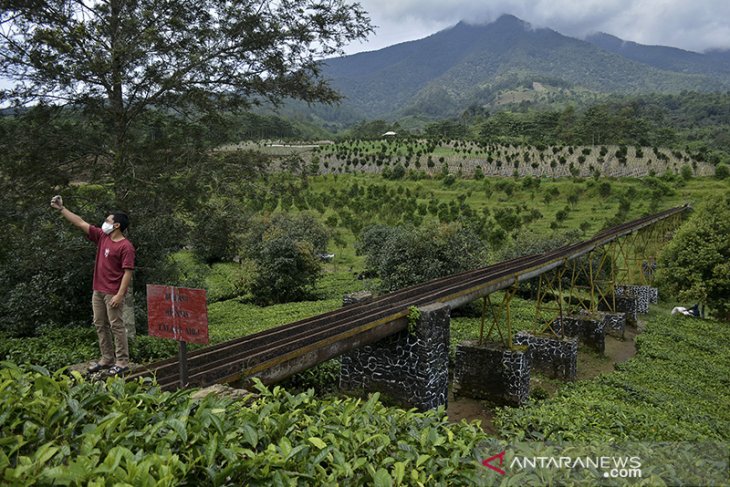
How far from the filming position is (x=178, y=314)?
3996 millimetres

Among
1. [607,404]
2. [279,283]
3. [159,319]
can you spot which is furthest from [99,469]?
[279,283]

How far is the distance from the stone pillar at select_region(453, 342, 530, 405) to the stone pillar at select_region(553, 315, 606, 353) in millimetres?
6844

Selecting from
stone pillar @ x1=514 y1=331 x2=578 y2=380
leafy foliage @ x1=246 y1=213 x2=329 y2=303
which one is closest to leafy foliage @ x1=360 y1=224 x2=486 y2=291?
leafy foliage @ x1=246 y1=213 x2=329 y2=303

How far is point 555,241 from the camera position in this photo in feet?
86.7

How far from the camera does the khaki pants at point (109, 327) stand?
18.6ft

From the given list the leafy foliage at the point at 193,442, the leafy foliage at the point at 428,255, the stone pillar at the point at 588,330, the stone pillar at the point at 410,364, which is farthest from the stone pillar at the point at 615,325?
the leafy foliage at the point at 193,442

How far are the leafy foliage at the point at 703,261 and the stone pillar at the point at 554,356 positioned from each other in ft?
43.0

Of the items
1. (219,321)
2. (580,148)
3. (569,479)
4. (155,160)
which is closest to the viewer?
(569,479)

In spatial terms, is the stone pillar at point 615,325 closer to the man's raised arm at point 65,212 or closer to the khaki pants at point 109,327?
the khaki pants at point 109,327

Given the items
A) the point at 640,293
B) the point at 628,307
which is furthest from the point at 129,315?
the point at 640,293

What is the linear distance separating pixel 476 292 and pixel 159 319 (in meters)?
Result: 6.71

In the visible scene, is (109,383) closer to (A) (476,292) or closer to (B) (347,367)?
(B) (347,367)

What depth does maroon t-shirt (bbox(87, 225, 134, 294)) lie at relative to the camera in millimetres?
5586

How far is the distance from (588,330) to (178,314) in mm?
16253
